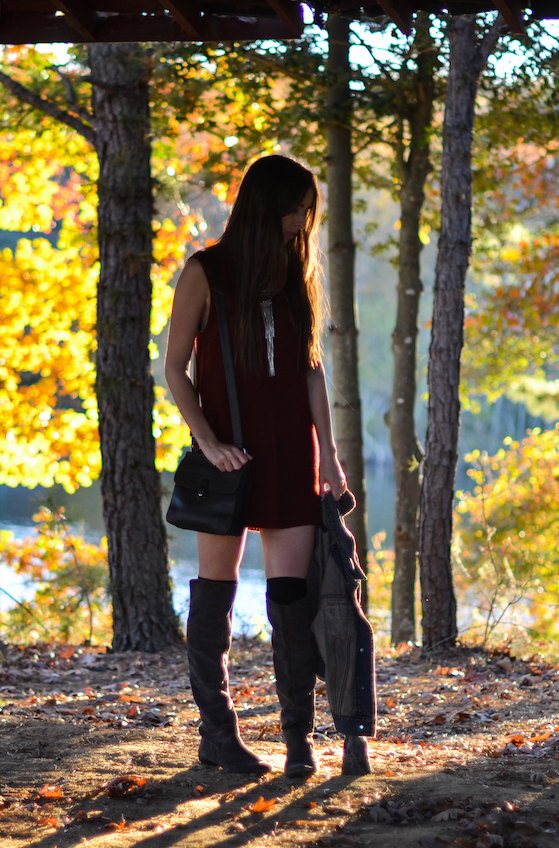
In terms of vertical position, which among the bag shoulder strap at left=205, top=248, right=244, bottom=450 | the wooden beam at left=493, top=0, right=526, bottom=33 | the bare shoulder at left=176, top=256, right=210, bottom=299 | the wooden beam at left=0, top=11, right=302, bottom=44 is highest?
the wooden beam at left=0, top=11, right=302, bottom=44

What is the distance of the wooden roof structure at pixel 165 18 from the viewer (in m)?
3.32

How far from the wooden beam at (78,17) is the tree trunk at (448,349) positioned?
11.1 ft

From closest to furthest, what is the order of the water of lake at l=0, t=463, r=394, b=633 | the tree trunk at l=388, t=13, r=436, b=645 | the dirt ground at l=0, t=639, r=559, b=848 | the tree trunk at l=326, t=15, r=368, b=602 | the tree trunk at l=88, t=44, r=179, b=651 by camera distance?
1. the dirt ground at l=0, t=639, r=559, b=848
2. the tree trunk at l=88, t=44, r=179, b=651
3. the tree trunk at l=326, t=15, r=368, b=602
4. the tree trunk at l=388, t=13, r=436, b=645
5. the water of lake at l=0, t=463, r=394, b=633

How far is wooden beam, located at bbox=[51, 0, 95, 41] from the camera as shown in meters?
3.28

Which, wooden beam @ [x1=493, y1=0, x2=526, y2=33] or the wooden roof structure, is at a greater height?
the wooden roof structure

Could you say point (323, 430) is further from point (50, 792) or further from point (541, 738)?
point (541, 738)

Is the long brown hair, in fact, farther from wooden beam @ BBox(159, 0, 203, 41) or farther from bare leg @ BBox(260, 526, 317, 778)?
wooden beam @ BBox(159, 0, 203, 41)

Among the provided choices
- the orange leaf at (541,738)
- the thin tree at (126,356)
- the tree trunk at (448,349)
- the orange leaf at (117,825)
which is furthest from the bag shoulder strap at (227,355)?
the tree trunk at (448,349)

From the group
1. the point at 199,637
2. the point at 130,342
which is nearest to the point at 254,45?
the point at 130,342

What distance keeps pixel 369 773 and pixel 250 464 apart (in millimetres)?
1172

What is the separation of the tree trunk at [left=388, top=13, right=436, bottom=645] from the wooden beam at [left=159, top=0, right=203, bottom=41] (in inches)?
202

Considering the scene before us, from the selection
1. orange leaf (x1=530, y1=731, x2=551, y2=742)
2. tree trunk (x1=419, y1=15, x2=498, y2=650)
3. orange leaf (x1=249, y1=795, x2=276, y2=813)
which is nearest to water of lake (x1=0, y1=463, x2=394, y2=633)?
tree trunk (x1=419, y1=15, x2=498, y2=650)

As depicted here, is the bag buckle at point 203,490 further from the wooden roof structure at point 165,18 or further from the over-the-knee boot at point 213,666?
the wooden roof structure at point 165,18

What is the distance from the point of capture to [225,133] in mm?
8445
